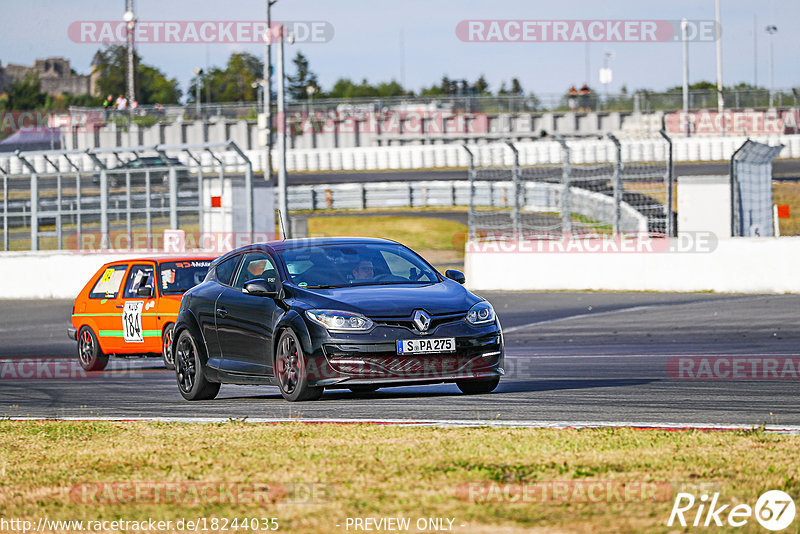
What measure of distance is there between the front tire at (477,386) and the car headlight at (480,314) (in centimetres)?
57

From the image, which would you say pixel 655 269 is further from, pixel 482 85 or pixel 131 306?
pixel 482 85

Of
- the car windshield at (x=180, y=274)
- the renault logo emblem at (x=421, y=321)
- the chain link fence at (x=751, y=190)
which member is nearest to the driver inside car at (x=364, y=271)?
the renault logo emblem at (x=421, y=321)

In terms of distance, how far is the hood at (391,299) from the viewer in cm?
980

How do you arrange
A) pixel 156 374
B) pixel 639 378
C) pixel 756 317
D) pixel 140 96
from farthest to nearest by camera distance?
pixel 140 96
pixel 756 317
pixel 156 374
pixel 639 378

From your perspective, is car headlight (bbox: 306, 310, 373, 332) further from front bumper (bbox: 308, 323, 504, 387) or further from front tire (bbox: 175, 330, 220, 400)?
front tire (bbox: 175, 330, 220, 400)

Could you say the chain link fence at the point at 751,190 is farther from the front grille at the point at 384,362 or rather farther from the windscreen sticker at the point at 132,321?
the front grille at the point at 384,362

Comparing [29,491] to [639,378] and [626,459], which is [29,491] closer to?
[626,459]

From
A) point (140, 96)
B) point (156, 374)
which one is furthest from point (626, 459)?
point (140, 96)

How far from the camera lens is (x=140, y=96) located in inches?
5256

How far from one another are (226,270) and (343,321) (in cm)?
199

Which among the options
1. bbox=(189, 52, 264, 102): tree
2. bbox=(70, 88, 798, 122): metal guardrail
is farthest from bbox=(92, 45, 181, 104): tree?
bbox=(70, 88, 798, 122): metal guardrail

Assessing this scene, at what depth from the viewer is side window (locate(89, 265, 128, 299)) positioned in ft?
51.7

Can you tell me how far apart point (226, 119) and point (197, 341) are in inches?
2080

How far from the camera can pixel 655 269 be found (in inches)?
917
